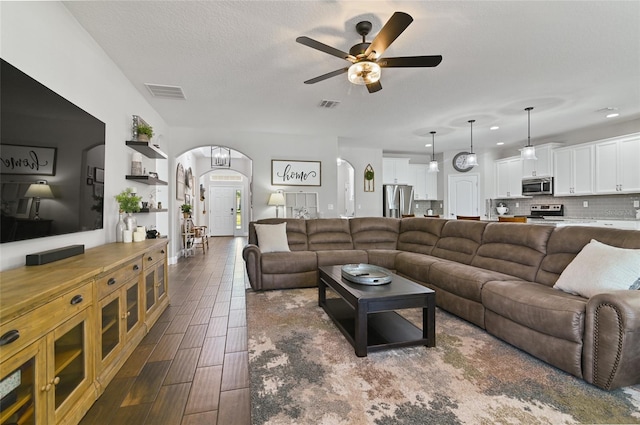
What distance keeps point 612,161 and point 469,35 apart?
15.1 ft

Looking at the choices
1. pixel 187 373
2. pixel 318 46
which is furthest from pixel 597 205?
pixel 187 373

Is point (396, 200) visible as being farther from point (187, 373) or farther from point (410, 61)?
point (187, 373)

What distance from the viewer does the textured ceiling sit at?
229 cm

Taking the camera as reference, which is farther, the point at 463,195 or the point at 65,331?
the point at 463,195

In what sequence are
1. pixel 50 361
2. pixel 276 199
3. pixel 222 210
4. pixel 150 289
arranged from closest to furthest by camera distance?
pixel 50 361, pixel 150 289, pixel 276 199, pixel 222 210

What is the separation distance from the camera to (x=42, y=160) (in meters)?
1.76

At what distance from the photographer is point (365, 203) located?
742cm

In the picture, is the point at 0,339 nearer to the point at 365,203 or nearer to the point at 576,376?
the point at 576,376

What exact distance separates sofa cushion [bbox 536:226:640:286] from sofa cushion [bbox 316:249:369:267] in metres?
2.05

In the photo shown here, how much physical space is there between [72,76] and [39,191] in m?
1.16

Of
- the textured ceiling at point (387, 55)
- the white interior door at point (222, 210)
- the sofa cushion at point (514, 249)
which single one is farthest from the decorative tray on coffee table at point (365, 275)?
the white interior door at point (222, 210)

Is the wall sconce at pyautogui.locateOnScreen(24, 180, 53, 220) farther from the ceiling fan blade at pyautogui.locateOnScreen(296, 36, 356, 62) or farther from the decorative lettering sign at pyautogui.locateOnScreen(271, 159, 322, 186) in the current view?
the decorative lettering sign at pyautogui.locateOnScreen(271, 159, 322, 186)

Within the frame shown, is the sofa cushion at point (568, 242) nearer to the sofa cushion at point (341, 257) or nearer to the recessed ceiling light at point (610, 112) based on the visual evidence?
the sofa cushion at point (341, 257)

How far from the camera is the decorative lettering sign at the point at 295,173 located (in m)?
6.07
